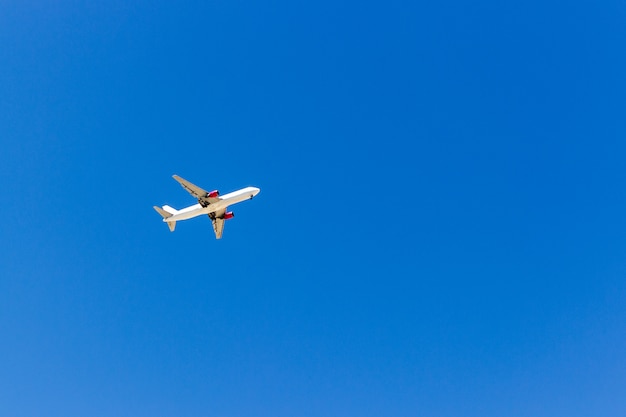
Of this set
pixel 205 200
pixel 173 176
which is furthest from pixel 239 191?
pixel 173 176

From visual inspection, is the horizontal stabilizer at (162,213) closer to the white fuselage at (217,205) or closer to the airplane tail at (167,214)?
the airplane tail at (167,214)

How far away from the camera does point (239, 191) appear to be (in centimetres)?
11875

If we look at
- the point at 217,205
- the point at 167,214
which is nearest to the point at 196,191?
the point at 217,205

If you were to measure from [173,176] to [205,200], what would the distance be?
8937 mm

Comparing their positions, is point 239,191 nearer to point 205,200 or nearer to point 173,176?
point 205,200

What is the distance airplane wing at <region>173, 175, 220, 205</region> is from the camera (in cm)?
11412

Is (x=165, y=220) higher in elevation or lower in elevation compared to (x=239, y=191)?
lower

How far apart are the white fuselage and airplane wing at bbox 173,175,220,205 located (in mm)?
1188

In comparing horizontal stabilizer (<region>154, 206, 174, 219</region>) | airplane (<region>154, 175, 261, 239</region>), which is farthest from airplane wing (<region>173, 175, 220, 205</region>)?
horizontal stabilizer (<region>154, 206, 174, 219</region>)

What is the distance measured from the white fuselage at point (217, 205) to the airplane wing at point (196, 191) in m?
1.19

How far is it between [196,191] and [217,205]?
576cm

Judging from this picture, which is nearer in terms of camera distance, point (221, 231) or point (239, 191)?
point (239, 191)

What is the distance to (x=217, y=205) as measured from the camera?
118000 millimetres

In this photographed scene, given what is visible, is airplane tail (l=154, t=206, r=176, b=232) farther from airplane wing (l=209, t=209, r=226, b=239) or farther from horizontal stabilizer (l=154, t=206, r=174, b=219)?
airplane wing (l=209, t=209, r=226, b=239)
